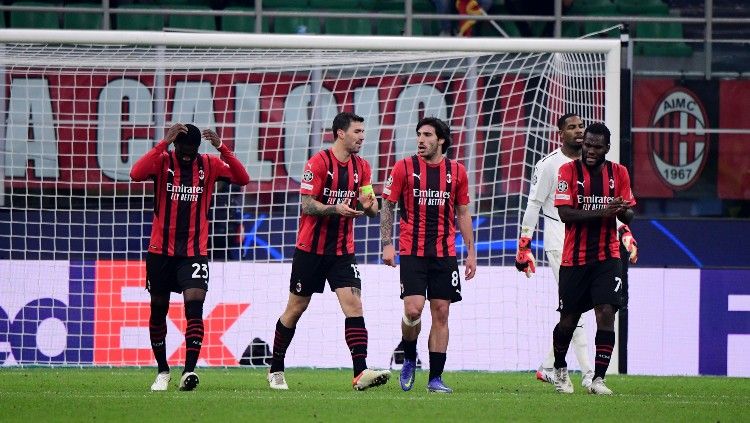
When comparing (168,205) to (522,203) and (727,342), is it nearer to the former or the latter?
(522,203)

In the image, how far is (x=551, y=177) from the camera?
34.6ft

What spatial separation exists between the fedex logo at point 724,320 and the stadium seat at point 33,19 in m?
8.83

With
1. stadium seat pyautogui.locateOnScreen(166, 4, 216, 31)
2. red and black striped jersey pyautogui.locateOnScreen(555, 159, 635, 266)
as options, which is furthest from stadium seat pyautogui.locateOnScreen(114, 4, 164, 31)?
red and black striped jersey pyautogui.locateOnScreen(555, 159, 635, 266)

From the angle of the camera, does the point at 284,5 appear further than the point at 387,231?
Yes

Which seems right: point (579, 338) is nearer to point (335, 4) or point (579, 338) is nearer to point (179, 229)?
point (179, 229)

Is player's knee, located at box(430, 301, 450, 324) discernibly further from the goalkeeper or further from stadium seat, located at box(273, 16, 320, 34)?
stadium seat, located at box(273, 16, 320, 34)

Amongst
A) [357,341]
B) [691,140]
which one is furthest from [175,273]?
[691,140]

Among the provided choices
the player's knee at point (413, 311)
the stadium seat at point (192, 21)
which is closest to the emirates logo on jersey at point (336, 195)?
the player's knee at point (413, 311)

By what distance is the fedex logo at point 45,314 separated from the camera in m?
12.6

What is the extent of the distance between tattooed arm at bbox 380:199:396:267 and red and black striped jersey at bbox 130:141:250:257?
47.1 inches

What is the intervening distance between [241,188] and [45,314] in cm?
217

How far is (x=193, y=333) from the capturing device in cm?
948

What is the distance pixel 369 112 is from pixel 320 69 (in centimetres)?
63

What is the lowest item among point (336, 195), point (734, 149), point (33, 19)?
point (336, 195)
